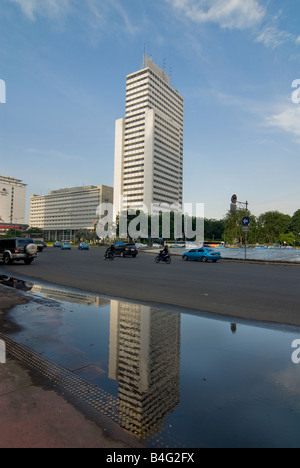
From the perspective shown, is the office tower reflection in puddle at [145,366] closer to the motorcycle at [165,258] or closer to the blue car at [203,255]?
the motorcycle at [165,258]

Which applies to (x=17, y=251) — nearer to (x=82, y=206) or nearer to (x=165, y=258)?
(x=165, y=258)

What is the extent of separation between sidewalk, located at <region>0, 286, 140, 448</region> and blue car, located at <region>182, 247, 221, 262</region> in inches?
1080

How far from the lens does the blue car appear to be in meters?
29.7

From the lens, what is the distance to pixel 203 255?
30.3 meters

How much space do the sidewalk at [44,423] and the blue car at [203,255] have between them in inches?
1080

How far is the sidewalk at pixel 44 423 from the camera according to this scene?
231cm

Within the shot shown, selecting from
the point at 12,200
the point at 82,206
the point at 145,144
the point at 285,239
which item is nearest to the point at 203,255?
the point at 285,239

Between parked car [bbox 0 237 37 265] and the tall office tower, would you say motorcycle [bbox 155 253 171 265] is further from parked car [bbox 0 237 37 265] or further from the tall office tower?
the tall office tower

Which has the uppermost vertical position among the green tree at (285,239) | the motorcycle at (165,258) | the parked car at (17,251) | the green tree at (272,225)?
the green tree at (272,225)

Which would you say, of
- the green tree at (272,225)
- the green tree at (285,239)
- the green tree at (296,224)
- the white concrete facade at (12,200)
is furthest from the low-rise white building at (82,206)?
the green tree at (285,239)

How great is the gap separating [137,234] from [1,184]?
415 ft

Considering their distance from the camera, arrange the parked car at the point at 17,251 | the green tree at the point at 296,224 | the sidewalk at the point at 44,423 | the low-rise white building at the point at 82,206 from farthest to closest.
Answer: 1. the low-rise white building at the point at 82,206
2. the green tree at the point at 296,224
3. the parked car at the point at 17,251
4. the sidewalk at the point at 44,423
